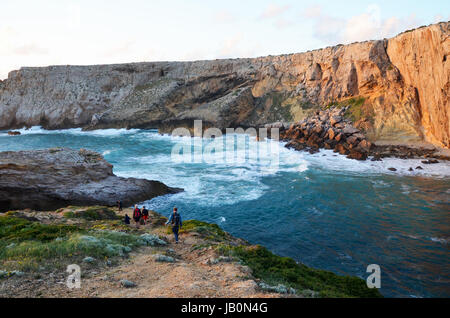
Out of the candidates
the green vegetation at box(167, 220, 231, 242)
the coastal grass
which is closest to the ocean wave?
the green vegetation at box(167, 220, 231, 242)

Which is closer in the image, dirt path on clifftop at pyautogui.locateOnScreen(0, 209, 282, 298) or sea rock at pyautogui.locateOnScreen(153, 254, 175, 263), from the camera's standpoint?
dirt path on clifftop at pyautogui.locateOnScreen(0, 209, 282, 298)

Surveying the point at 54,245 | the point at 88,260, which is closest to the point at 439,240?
the point at 88,260

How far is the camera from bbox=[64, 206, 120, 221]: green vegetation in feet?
52.7

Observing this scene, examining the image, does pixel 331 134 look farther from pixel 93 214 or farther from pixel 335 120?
pixel 93 214

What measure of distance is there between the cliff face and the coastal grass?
115ft

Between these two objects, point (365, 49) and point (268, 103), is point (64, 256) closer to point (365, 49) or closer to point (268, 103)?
point (365, 49)

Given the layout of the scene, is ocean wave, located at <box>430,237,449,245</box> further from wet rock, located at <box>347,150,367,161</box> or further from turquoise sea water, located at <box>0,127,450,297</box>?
wet rock, located at <box>347,150,367,161</box>

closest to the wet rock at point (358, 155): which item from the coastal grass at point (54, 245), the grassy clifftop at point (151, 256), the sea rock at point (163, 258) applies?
the grassy clifftop at point (151, 256)

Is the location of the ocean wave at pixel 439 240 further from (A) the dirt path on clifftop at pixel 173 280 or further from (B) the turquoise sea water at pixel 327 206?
(A) the dirt path on clifftop at pixel 173 280

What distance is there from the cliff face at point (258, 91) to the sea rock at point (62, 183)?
104 feet

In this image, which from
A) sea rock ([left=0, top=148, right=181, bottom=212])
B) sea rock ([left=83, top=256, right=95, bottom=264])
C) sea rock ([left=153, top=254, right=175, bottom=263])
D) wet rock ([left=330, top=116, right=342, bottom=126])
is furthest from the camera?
wet rock ([left=330, top=116, right=342, bottom=126])

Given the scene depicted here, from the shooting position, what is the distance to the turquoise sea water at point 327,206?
14.0 m
